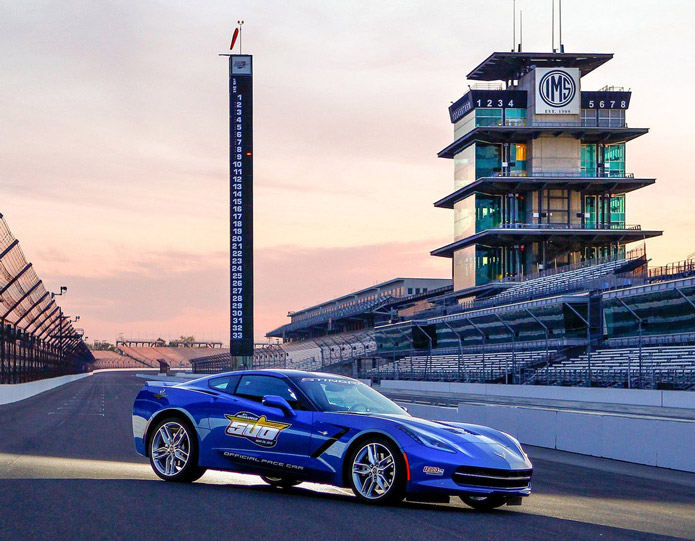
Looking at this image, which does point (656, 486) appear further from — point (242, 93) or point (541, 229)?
point (541, 229)

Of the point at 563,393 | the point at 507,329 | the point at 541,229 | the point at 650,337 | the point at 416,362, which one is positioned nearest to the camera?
the point at 563,393

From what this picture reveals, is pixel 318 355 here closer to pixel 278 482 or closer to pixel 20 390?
pixel 20 390

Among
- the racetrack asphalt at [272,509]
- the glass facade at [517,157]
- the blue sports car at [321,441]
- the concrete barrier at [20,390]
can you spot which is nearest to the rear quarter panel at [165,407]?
the blue sports car at [321,441]

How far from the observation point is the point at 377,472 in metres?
9.09

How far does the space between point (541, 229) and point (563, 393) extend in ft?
135

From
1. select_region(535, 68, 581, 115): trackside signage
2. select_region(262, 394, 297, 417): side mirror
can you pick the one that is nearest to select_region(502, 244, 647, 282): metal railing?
select_region(535, 68, 581, 115): trackside signage

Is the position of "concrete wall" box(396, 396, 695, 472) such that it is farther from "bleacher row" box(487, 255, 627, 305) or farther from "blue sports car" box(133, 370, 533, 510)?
"bleacher row" box(487, 255, 627, 305)

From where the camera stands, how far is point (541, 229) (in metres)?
75.4

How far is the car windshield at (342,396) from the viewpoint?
32.5 ft

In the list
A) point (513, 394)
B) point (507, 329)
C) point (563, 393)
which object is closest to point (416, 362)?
point (507, 329)

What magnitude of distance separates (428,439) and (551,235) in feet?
228

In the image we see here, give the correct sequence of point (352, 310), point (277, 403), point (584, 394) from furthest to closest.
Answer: point (352, 310) → point (584, 394) → point (277, 403)

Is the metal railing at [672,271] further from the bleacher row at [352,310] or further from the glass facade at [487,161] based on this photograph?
the bleacher row at [352,310]

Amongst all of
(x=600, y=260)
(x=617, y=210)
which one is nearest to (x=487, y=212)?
(x=617, y=210)
